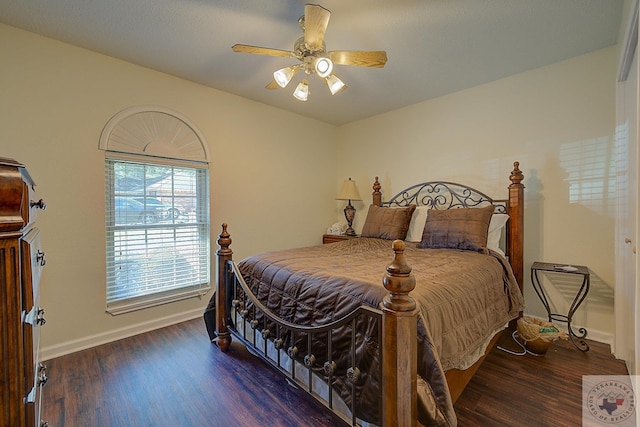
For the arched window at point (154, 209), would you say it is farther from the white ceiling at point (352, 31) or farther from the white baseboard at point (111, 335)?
the white ceiling at point (352, 31)

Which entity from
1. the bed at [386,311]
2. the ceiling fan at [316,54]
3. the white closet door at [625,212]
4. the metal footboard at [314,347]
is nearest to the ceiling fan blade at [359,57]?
the ceiling fan at [316,54]

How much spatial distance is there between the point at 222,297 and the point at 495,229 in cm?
260

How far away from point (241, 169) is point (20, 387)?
2.98 metres

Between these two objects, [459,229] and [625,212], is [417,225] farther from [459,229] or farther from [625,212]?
[625,212]

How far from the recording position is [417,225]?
3.25 m

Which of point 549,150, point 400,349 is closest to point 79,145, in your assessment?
point 400,349

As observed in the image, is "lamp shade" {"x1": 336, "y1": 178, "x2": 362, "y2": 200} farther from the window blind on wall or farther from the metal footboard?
the metal footboard

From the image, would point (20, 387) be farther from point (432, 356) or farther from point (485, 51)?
point (485, 51)

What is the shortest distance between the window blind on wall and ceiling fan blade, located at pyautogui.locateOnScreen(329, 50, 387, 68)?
195cm

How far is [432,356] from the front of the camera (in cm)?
124

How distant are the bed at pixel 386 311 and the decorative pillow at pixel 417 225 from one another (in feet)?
0.51

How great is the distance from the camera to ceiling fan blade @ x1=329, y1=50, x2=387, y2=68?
1.96 metres

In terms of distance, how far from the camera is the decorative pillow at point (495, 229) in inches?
107

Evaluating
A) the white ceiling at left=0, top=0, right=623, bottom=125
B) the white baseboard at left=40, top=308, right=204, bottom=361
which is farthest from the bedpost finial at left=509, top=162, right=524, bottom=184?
the white baseboard at left=40, top=308, right=204, bottom=361
